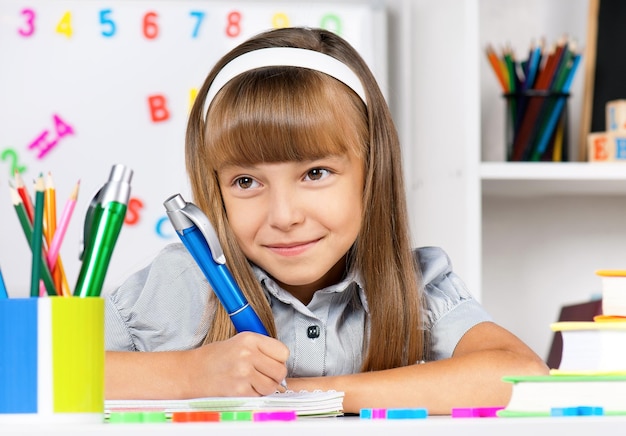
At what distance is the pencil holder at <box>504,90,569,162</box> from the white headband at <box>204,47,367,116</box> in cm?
80

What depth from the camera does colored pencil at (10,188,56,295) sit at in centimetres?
47

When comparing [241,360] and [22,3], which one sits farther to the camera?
[22,3]

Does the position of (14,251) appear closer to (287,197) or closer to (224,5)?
(224,5)

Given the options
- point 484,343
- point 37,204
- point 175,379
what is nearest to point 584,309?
point 484,343

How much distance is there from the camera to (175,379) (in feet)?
2.81

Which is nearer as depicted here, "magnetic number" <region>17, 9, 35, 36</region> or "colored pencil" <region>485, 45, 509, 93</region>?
"colored pencil" <region>485, 45, 509, 93</region>

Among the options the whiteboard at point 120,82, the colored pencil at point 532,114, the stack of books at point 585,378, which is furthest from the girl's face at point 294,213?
the whiteboard at point 120,82

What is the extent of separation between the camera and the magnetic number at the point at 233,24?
79.0 inches

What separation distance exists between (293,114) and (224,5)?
1.10m

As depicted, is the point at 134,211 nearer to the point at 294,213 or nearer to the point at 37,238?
the point at 294,213

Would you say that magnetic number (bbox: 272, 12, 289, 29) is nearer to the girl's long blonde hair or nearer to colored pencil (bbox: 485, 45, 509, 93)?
colored pencil (bbox: 485, 45, 509, 93)

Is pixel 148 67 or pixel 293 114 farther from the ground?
pixel 148 67

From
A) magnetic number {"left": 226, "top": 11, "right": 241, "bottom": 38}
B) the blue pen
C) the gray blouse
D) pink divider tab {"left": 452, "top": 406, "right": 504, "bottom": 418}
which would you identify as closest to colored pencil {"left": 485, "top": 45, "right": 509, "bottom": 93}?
magnetic number {"left": 226, "top": 11, "right": 241, "bottom": 38}

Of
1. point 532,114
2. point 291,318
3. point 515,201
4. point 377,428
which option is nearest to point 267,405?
point 377,428
